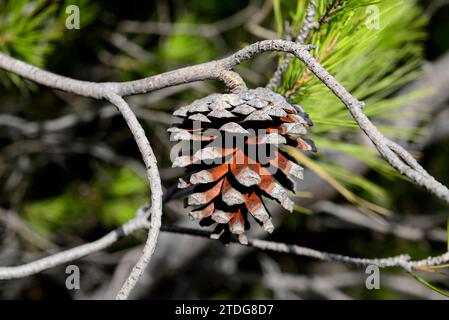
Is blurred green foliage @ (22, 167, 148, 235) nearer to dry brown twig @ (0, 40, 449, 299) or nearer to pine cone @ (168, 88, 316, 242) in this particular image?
dry brown twig @ (0, 40, 449, 299)

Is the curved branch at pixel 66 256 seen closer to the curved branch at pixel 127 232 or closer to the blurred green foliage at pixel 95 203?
the curved branch at pixel 127 232

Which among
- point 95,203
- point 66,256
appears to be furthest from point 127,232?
point 95,203

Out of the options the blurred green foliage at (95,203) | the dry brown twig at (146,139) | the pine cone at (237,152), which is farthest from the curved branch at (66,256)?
the blurred green foliage at (95,203)

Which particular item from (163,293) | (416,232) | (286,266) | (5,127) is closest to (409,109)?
(416,232)

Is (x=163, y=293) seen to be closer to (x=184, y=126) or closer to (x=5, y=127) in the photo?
(x=5, y=127)

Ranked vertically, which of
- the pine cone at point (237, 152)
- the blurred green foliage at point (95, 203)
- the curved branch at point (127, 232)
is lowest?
the curved branch at point (127, 232)
